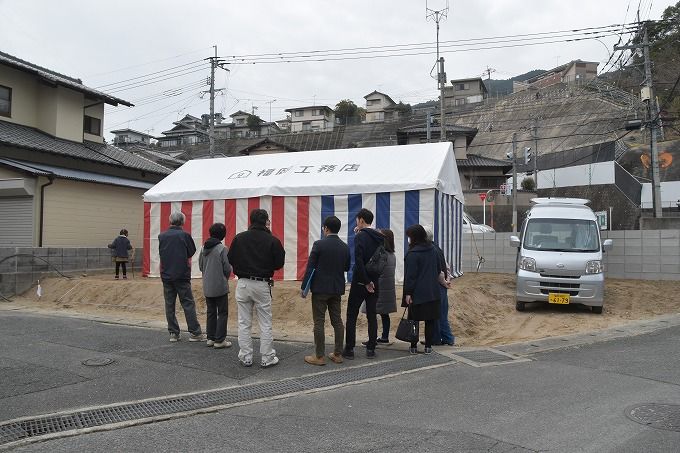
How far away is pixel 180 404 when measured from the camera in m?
4.54

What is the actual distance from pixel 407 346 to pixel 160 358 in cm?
332

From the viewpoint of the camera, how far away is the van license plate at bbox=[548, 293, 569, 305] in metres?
9.32

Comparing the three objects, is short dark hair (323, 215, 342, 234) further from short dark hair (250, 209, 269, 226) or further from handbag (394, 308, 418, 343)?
handbag (394, 308, 418, 343)

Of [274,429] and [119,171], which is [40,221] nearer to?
[119,171]

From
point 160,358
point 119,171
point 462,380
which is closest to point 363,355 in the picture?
point 462,380

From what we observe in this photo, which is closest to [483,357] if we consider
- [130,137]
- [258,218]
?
[258,218]

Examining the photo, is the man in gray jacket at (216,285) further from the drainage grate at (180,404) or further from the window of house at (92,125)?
the window of house at (92,125)

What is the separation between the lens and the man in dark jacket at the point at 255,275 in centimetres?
569

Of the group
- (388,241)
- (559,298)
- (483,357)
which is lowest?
(483,357)

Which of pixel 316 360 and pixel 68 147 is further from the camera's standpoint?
pixel 68 147

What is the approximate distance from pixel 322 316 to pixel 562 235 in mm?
6587

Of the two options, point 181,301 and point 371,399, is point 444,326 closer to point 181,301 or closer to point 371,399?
point 371,399

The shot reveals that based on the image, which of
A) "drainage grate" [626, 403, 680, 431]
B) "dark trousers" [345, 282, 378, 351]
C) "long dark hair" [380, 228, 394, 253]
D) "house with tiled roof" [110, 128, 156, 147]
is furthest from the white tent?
"house with tiled roof" [110, 128, 156, 147]

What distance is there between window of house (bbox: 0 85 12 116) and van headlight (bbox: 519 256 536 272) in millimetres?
17632
